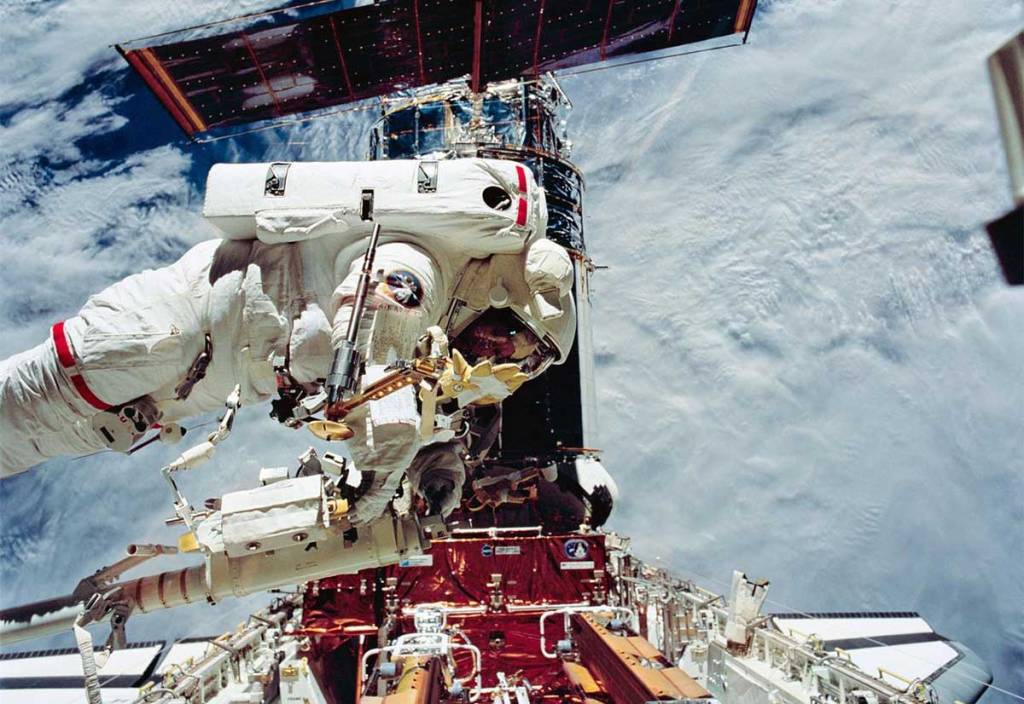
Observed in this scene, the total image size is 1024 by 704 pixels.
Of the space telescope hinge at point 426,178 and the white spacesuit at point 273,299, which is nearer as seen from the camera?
the white spacesuit at point 273,299

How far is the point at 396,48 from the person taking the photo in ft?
20.1

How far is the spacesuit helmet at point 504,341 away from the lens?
3.34m

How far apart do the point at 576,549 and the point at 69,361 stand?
3828mm

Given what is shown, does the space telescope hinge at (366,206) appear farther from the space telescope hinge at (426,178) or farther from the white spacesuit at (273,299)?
the space telescope hinge at (426,178)

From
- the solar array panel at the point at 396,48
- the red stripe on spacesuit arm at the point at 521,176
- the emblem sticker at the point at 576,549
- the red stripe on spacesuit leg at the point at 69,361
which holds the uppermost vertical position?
the solar array panel at the point at 396,48

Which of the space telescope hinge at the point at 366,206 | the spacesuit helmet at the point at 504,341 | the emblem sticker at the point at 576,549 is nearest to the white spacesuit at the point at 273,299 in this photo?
the space telescope hinge at the point at 366,206

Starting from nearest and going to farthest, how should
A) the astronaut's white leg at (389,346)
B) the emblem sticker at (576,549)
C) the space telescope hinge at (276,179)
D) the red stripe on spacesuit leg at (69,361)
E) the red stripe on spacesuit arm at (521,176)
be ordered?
the astronaut's white leg at (389,346), the red stripe on spacesuit leg at (69,361), the space telescope hinge at (276,179), the red stripe on spacesuit arm at (521,176), the emblem sticker at (576,549)

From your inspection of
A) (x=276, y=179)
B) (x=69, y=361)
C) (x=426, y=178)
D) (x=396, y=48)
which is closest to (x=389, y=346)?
(x=426, y=178)

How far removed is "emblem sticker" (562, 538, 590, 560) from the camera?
5.48 metres

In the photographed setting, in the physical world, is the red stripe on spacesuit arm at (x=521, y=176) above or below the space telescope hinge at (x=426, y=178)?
above

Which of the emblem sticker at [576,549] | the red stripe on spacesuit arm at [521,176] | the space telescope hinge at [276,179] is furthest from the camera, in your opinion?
→ the emblem sticker at [576,549]

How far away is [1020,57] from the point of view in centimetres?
71

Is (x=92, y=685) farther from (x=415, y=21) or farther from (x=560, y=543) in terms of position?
(x=415, y=21)

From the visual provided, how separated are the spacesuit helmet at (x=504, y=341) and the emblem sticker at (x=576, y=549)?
2556 millimetres
